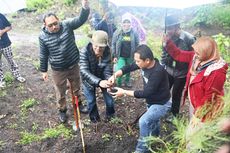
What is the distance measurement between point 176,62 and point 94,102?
1.55 meters

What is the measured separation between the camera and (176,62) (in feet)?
17.5

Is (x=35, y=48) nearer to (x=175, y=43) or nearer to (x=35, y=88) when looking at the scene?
(x=35, y=88)

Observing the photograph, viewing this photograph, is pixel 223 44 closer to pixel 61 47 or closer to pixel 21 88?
pixel 61 47

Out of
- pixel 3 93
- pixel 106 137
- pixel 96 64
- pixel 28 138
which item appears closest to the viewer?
pixel 96 64

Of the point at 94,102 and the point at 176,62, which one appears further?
the point at 94,102

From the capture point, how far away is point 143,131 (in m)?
4.72

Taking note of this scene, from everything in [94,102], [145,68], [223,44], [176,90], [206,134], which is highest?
[206,134]

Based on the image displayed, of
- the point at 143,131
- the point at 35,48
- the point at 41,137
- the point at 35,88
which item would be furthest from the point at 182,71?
the point at 35,48

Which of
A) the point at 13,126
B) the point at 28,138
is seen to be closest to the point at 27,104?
the point at 13,126

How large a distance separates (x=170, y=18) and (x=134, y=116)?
7.18 feet

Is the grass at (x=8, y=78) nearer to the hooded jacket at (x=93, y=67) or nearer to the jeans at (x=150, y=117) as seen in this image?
the hooded jacket at (x=93, y=67)

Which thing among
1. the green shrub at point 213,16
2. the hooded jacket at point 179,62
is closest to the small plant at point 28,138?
the hooded jacket at point 179,62

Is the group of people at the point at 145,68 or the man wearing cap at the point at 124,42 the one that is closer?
→ the group of people at the point at 145,68

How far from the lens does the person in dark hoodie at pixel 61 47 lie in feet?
17.2
